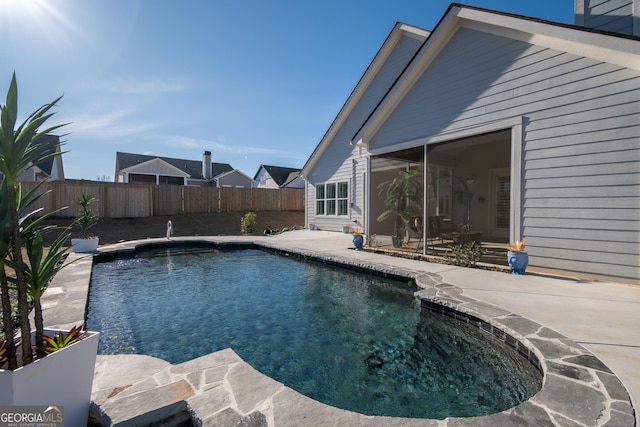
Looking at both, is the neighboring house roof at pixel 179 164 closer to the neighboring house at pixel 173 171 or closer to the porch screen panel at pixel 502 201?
the neighboring house at pixel 173 171

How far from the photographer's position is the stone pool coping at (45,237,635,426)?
5.94 ft

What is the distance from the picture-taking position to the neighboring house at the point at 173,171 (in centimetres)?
2733

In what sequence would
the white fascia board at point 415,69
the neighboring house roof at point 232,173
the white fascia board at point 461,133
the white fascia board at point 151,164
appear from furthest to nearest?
1. the neighboring house roof at point 232,173
2. the white fascia board at point 151,164
3. the white fascia board at point 415,69
4. the white fascia board at point 461,133

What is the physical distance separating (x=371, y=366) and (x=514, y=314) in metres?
1.83

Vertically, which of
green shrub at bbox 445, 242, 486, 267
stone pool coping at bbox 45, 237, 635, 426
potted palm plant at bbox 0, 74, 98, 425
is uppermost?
potted palm plant at bbox 0, 74, 98, 425

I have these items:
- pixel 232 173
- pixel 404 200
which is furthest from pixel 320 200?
pixel 232 173

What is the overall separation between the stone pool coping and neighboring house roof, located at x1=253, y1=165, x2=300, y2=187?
30.0m

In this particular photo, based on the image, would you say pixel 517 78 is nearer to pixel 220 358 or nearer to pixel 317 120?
pixel 220 358

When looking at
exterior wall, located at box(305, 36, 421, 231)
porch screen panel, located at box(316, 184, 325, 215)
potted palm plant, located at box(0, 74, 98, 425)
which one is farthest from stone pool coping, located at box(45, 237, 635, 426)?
porch screen panel, located at box(316, 184, 325, 215)

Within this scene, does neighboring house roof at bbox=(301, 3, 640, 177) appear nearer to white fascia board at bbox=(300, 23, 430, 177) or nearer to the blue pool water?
white fascia board at bbox=(300, 23, 430, 177)

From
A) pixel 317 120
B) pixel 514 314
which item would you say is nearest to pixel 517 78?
pixel 514 314

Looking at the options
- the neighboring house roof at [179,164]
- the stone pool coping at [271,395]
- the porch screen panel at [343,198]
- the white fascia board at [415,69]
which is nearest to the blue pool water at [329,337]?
the stone pool coping at [271,395]

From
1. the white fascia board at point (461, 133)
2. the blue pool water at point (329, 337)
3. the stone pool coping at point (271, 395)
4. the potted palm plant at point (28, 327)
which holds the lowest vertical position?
the blue pool water at point (329, 337)

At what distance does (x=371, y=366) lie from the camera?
10.00 feet
